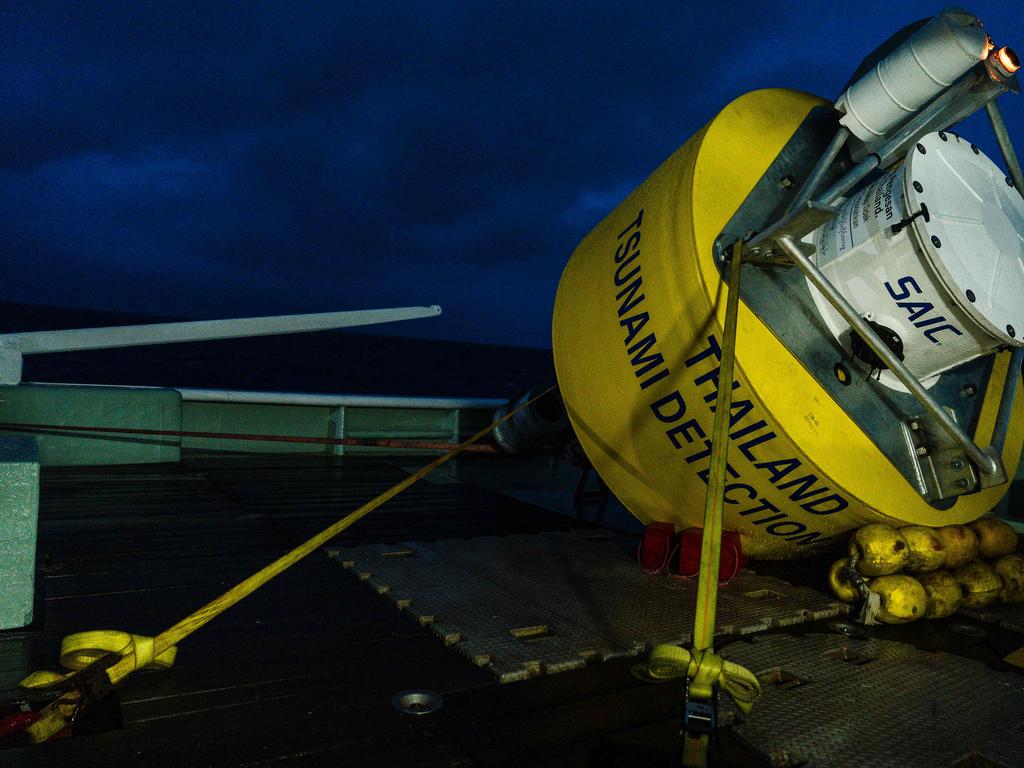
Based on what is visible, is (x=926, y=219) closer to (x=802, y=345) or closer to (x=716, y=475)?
(x=802, y=345)

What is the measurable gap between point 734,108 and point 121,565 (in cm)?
347

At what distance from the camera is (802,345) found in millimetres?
2938

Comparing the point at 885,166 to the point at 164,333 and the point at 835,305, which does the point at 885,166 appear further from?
the point at 164,333

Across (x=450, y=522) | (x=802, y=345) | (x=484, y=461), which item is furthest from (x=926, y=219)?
(x=484, y=461)

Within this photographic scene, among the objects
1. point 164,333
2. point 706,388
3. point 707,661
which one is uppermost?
point 164,333

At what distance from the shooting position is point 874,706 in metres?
2.21

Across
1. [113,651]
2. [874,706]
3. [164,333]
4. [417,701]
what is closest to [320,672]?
[417,701]

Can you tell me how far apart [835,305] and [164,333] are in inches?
158

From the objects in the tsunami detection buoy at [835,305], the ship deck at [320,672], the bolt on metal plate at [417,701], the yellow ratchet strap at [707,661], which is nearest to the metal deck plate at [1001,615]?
the ship deck at [320,672]

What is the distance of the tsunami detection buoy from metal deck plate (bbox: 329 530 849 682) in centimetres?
37

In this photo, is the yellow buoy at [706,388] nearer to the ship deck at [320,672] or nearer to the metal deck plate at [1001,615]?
the metal deck plate at [1001,615]

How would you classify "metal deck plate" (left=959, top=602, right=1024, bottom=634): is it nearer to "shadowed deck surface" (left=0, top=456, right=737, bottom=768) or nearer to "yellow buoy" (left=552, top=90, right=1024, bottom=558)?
"yellow buoy" (left=552, top=90, right=1024, bottom=558)

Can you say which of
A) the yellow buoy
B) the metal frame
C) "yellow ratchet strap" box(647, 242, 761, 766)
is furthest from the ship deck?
the metal frame

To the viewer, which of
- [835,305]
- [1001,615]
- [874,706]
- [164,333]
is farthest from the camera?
[164,333]
